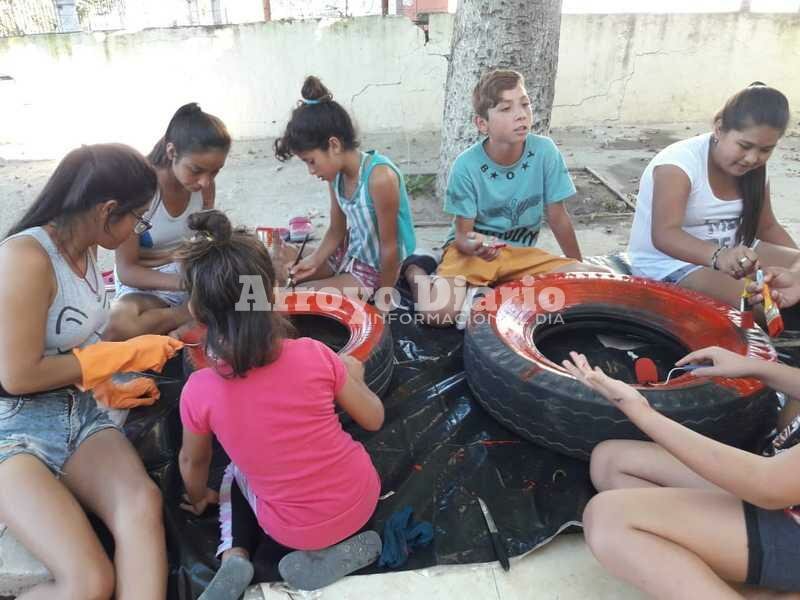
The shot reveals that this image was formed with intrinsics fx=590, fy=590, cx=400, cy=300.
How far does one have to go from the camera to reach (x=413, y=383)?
91.6 inches

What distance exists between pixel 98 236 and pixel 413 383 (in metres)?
1.22

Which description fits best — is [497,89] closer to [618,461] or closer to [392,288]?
[392,288]

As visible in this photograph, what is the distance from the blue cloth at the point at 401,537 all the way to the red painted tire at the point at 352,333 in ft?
1.72

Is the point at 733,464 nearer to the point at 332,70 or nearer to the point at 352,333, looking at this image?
the point at 352,333

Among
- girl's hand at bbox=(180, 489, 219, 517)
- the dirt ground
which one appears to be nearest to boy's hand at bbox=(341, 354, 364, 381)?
girl's hand at bbox=(180, 489, 219, 517)

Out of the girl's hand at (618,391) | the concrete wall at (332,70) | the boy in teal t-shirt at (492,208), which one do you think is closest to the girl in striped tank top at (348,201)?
the boy in teal t-shirt at (492,208)

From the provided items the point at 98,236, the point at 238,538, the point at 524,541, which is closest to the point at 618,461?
the point at 524,541

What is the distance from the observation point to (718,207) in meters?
2.43

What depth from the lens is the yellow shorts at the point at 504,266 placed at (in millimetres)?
2744

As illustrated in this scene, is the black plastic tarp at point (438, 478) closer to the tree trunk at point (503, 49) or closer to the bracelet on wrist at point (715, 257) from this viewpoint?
the bracelet on wrist at point (715, 257)

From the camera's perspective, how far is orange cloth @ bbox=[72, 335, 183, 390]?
1730mm

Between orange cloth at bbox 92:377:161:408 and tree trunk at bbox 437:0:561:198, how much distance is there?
9.89ft

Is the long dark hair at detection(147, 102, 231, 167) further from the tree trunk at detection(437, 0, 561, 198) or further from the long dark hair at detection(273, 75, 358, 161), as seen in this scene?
the tree trunk at detection(437, 0, 561, 198)

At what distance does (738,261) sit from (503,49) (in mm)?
2469
